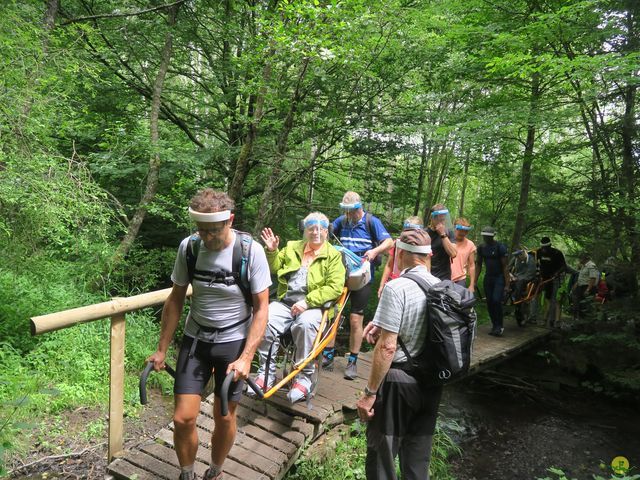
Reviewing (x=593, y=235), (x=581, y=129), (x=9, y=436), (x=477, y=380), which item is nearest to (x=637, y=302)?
(x=593, y=235)

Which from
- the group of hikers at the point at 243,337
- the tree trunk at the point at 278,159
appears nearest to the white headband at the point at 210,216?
the group of hikers at the point at 243,337

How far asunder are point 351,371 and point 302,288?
144 centimetres

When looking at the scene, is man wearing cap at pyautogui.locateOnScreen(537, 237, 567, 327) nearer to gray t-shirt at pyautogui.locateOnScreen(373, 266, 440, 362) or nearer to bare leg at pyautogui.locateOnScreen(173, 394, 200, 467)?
gray t-shirt at pyautogui.locateOnScreen(373, 266, 440, 362)

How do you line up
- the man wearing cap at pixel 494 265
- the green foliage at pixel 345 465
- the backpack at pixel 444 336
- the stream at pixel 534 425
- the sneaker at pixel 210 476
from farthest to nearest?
the man wearing cap at pixel 494 265 < the stream at pixel 534 425 < the green foliage at pixel 345 465 < the sneaker at pixel 210 476 < the backpack at pixel 444 336

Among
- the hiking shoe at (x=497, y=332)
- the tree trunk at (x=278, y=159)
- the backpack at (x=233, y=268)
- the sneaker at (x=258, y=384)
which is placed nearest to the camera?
the backpack at (x=233, y=268)

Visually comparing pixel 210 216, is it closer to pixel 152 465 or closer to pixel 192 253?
pixel 192 253

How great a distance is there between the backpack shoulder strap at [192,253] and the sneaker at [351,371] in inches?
106

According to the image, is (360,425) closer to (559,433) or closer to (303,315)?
(303,315)

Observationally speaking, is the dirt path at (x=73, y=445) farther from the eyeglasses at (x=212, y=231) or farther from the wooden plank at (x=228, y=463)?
the eyeglasses at (x=212, y=231)

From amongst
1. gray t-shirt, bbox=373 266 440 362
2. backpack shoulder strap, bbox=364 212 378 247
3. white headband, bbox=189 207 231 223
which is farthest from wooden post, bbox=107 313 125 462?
backpack shoulder strap, bbox=364 212 378 247

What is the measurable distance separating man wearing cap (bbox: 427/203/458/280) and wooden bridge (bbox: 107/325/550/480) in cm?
163

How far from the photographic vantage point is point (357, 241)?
497 centimetres

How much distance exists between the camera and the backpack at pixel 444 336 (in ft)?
8.66

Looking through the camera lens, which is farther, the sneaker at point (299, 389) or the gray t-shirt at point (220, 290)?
the sneaker at point (299, 389)
